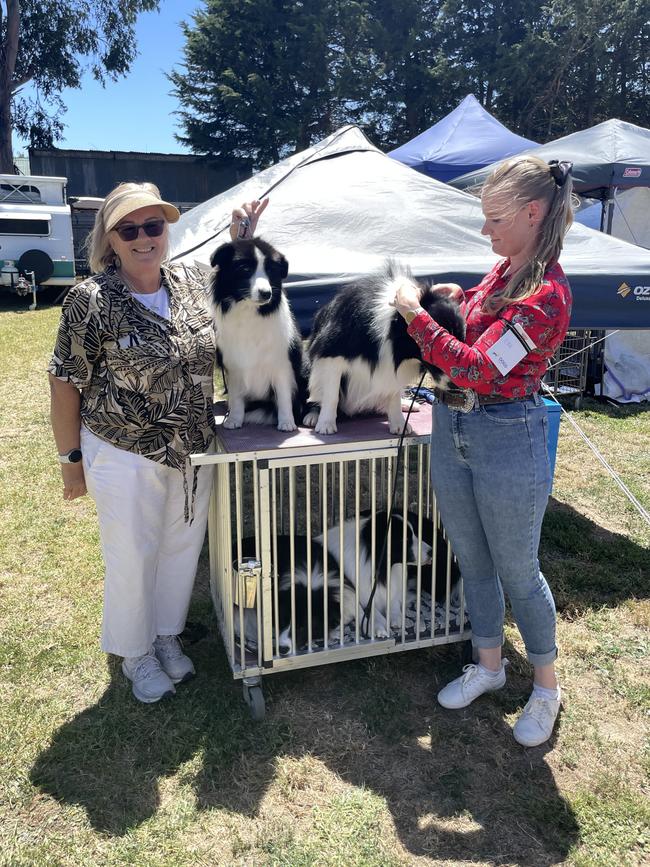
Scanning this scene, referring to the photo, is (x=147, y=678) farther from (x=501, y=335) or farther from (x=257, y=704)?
Answer: (x=501, y=335)

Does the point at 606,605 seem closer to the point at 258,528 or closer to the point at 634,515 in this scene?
the point at 634,515

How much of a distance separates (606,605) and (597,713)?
3.07 ft

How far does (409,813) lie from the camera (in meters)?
2.25

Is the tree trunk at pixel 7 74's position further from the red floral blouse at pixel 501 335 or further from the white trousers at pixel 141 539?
the red floral blouse at pixel 501 335

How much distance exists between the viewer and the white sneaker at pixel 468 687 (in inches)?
107

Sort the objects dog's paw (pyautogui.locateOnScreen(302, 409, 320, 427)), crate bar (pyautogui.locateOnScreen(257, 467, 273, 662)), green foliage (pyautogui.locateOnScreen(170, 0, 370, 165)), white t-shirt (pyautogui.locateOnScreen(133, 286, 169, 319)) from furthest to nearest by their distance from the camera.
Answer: green foliage (pyautogui.locateOnScreen(170, 0, 370, 165))
dog's paw (pyautogui.locateOnScreen(302, 409, 320, 427))
crate bar (pyautogui.locateOnScreen(257, 467, 273, 662))
white t-shirt (pyautogui.locateOnScreen(133, 286, 169, 319))

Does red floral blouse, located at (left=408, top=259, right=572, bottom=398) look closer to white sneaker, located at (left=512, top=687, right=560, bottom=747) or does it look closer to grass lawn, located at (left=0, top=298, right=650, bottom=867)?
white sneaker, located at (left=512, top=687, right=560, bottom=747)

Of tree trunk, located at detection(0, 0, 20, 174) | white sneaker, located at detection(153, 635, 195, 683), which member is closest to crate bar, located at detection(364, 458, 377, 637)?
white sneaker, located at detection(153, 635, 195, 683)

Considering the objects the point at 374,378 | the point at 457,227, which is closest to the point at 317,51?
the point at 457,227

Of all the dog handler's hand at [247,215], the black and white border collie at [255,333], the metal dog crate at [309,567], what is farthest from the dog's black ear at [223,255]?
the metal dog crate at [309,567]

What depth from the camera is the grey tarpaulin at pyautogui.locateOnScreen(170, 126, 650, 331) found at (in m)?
3.55

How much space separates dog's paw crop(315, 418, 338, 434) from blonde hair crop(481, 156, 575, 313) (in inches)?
41.8

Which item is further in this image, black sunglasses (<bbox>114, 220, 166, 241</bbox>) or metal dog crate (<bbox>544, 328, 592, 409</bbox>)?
metal dog crate (<bbox>544, 328, 592, 409</bbox>)

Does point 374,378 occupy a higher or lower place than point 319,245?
lower
